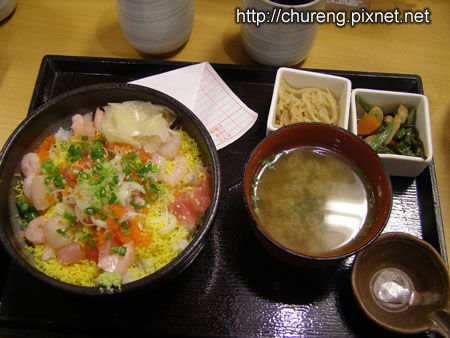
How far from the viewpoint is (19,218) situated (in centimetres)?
156

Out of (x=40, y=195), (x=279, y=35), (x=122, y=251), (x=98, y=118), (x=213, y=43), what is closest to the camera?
(x=122, y=251)

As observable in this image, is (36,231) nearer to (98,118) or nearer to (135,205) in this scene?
(135,205)

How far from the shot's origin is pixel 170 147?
5.49 feet

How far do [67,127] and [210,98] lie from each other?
2.08 feet

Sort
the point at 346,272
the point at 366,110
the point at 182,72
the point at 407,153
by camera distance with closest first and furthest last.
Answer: the point at 346,272, the point at 407,153, the point at 366,110, the point at 182,72

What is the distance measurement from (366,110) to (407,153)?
0.86 feet

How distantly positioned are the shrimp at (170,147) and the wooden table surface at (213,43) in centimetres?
67

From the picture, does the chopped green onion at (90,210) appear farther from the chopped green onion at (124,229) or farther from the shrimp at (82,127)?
the shrimp at (82,127)

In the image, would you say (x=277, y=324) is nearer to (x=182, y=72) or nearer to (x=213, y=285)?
(x=213, y=285)

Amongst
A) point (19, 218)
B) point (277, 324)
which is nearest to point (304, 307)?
point (277, 324)

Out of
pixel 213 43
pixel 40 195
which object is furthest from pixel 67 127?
pixel 213 43

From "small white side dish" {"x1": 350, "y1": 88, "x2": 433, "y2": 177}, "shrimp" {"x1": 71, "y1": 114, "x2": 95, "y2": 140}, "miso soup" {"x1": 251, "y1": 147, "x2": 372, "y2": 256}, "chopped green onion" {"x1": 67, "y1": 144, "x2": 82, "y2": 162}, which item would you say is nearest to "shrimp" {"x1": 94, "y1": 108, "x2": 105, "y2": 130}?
"shrimp" {"x1": 71, "y1": 114, "x2": 95, "y2": 140}

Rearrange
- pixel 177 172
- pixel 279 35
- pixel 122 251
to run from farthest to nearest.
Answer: pixel 279 35 < pixel 177 172 < pixel 122 251

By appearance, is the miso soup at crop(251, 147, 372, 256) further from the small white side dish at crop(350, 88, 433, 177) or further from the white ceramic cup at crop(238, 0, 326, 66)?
the white ceramic cup at crop(238, 0, 326, 66)
